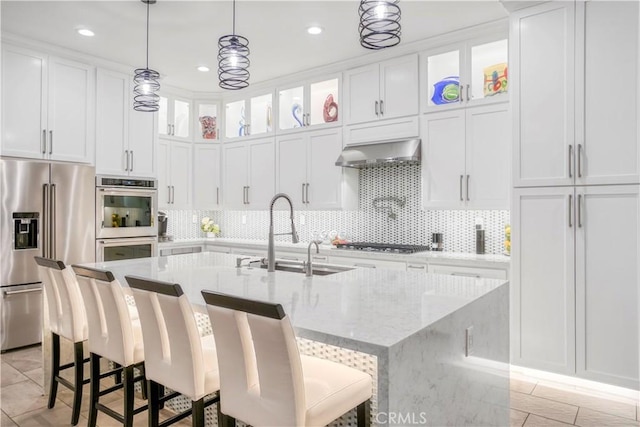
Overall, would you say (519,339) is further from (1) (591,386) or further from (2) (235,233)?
(2) (235,233)

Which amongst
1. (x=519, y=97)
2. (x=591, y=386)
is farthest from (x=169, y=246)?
(x=591, y=386)

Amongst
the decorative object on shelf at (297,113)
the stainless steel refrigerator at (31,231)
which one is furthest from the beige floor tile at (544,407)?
the stainless steel refrigerator at (31,231)

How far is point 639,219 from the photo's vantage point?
2.72 meters

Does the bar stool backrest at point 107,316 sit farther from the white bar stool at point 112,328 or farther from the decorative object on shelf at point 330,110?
the decorative object on shelf at point 330,110

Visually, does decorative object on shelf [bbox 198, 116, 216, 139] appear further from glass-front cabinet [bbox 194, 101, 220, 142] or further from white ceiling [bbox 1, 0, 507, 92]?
white ceiling [bbox 1, 0, 507, 92]

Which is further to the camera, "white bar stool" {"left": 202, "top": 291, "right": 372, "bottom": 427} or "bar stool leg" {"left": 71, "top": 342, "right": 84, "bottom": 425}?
"bar stool leg" {"left": 71, "top": 342, "right": 84, "bottom": 425}

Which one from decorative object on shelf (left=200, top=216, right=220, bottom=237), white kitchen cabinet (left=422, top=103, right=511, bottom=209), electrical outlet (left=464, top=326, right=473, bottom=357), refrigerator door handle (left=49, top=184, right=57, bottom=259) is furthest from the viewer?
decorative object on shelf (left=200, top=216, right=220, bottom=237)

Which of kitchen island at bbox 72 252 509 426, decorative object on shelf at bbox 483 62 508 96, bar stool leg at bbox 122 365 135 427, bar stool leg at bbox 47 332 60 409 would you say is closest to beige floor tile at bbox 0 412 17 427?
bar stool leg at bbox 47 332 60 409

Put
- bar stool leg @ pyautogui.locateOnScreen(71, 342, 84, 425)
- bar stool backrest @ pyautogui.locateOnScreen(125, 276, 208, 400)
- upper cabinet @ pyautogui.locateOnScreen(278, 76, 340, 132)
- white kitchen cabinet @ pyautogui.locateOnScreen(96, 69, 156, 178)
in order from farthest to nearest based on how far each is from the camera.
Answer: upper cabinet @ pyautogui.locateOnScreen(278, 76, 340, 132), white kitchen cabinet @ pyautogui.locateOnScreen(96, 69, 156, 178), bar stool leg @ pyautogui.locateOnScreen(71, 342, 84, 425), bar stool backrest @ pyautogui.locateOnScreen(125, 276, 208, 400)

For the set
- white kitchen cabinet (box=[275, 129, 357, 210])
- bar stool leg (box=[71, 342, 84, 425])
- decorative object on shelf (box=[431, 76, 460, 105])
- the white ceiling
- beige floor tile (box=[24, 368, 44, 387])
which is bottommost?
beige floor tile (box=[24, 368, 44, 387])

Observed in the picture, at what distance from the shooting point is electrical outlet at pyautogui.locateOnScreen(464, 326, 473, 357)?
5.85 feet

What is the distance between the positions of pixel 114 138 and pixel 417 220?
3458mm

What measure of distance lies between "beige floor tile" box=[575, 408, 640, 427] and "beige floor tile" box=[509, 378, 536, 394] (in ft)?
1.22

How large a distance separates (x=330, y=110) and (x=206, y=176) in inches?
83.3
